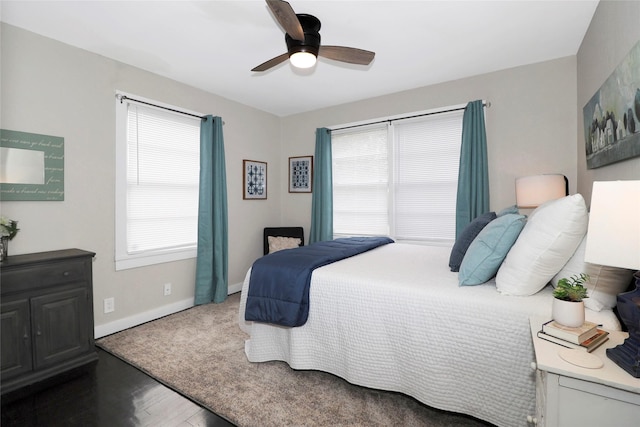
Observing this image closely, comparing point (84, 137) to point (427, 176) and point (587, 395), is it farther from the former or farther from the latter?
point (587, 395)

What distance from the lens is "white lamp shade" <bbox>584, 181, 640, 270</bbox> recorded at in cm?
92

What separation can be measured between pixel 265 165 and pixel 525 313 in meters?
3.86

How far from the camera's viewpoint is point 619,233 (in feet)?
3.10

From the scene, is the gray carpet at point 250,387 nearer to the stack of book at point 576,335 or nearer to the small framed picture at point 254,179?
the stack of book at point 576,335

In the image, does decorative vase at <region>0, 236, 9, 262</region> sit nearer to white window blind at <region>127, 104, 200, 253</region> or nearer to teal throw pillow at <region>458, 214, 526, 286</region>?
white window blind at <region>127, 104, 200, 253</region>

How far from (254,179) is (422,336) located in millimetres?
3362

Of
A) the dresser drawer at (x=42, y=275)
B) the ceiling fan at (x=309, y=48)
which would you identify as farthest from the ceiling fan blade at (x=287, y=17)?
the dresser drawer at (x=42, y=275)

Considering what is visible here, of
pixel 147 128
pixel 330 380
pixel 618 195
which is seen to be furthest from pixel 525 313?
pixel 147 128

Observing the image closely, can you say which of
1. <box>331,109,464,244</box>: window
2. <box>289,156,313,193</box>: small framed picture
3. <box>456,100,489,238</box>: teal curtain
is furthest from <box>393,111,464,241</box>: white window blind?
<box>289,156,313,193</box>: small framed picture

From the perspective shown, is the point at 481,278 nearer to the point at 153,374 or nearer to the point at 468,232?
the point at 468,232

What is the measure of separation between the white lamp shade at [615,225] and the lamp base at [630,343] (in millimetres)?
233

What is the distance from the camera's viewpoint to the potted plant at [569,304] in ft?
3.89

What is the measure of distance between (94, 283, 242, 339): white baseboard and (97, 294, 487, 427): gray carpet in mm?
89

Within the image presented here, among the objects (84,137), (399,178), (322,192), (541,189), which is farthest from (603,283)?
(84,137)
